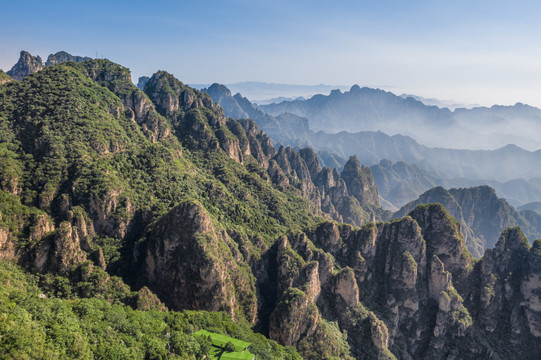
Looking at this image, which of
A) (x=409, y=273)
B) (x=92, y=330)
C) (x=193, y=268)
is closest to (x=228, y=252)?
(x=193, y=268)

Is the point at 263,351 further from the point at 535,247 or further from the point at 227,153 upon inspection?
the point at 227,153

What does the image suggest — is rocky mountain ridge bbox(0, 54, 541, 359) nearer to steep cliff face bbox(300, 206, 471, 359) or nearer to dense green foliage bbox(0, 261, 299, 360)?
steep cliff face bbox(300, 206, 471, 359)

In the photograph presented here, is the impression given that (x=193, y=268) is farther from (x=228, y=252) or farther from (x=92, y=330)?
(x=92, y=330)

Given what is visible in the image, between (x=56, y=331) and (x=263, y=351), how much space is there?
105 feet

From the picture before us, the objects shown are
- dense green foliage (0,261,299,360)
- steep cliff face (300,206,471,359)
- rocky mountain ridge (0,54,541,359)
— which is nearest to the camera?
dense green foliage (0,261,299,360)

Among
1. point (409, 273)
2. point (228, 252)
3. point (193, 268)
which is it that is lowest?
point (409, 273)

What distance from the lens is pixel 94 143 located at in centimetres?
9475

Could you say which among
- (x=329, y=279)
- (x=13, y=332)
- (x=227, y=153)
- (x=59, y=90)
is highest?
(x=59, y=90)

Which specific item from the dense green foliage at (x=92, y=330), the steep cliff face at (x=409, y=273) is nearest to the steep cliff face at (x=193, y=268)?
the dense green foliage at (x=92, y=330)

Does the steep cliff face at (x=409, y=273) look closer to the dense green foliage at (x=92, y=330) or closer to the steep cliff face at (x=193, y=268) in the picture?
the steep cliff face at (x=193, y=268)

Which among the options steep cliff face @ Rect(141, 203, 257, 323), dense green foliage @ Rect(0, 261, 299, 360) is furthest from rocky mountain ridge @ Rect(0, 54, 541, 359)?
dense green foliage @ Rect(0, 261, 299, 360)

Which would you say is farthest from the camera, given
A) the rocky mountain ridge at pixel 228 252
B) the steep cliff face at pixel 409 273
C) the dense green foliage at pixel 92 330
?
the steep cliff face at pixel 409 273

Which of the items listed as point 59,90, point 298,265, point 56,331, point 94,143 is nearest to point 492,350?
point 298,265

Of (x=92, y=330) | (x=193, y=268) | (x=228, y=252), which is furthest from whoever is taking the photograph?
(x=228, y=252)
